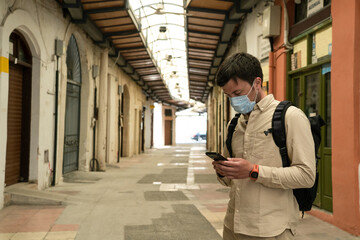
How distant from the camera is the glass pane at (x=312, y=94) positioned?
→ 5578 millimetres

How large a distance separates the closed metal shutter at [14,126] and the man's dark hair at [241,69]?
5.74 metres

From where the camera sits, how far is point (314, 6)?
550cm

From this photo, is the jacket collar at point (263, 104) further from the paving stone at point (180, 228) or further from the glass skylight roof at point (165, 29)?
the glass skylight roof at point (165, 29)

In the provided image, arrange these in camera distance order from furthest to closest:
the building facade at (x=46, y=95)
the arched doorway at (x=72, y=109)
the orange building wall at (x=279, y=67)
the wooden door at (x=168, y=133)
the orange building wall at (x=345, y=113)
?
the wooden door at (x=168, y=133) → the arched doorway at (x=72, y=109) → the orange building wall at (x=279, y=67) → the building facade at (x=46, y=95) → the orange building wall at (x=345, y=113)

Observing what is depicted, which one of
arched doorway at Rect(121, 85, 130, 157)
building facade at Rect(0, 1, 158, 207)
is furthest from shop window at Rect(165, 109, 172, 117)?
building facade at Rect(0, 1, 158, 207)

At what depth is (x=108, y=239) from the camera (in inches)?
168

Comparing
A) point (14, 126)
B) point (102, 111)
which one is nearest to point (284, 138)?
point (14, 126)

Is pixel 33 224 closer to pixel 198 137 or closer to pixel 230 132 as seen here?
pixel 230 132

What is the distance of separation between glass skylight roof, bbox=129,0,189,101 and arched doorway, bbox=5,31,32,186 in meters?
3.66

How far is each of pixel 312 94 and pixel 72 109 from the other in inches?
254

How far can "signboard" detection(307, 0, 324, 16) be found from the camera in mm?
5312

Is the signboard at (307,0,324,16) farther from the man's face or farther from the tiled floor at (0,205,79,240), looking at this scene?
the tiled floor at (0,205,79,240)

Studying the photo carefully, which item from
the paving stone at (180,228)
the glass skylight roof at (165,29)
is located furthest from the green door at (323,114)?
the glass skylight roof at (165,29)

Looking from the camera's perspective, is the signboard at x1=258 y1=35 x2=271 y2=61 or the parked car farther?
the parked car
